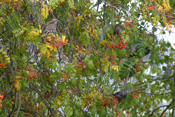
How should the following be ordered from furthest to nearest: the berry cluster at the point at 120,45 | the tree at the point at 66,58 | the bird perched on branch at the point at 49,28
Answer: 1. the berry cluster at the point at 120,45
2. the tree at the point at 66,58
3. the bird perched on branch at the point at 49,28

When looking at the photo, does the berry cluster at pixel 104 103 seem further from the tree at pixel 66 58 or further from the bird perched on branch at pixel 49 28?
the bird perched on branch at pixel 49 28

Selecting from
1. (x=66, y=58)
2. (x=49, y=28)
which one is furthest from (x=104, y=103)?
(x=49, y=28)

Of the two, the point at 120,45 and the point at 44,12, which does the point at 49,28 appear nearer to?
the point at 44,12

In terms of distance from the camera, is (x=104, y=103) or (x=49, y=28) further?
(x=104, y=103)

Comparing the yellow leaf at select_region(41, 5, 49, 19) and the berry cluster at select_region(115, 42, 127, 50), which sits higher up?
the berry cluster at select_region(115, 42, 127, 50)

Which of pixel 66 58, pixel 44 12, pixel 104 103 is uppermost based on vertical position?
pixel 66 58

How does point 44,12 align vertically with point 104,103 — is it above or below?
above

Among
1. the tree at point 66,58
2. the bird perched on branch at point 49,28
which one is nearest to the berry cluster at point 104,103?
the tree at point 66,58

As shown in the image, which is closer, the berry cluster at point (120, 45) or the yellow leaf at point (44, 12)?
the yellow leaf at point (44, 12)

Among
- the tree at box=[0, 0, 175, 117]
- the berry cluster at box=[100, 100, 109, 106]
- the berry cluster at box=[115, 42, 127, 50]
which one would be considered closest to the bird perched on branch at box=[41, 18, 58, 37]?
the tree at box=[0, 0, 175, 117]

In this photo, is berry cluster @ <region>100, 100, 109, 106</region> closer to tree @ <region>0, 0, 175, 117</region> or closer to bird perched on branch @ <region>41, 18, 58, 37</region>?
tree @ <region>0, 0, 175, 117</region>

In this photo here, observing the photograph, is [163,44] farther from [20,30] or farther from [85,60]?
[20,30]

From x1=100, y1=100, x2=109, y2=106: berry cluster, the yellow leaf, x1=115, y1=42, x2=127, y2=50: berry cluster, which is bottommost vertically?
x1=100, y1=100, x2=109, y2=106: berry cluster

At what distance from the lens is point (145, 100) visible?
473 cm
